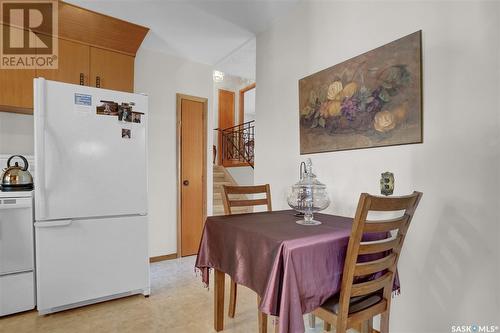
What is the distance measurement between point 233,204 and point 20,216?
5.19 feet

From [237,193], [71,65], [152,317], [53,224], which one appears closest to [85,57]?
[71,65]

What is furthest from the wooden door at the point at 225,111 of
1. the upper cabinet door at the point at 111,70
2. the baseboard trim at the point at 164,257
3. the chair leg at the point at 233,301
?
the chair leg at the point at 233,301

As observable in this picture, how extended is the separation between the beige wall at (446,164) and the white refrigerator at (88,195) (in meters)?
1.77

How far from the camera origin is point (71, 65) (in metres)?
2.55

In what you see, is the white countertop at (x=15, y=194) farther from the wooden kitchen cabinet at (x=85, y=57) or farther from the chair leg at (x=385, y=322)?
the chair leg at (x=385, y=322)

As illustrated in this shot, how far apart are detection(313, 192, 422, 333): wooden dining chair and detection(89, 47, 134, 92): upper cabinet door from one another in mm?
2640

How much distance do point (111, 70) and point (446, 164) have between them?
296 cm

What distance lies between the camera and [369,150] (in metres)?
1.88

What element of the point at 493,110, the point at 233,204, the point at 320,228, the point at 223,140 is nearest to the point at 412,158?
the point at 493,110

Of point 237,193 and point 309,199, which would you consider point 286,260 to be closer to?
point 309,199

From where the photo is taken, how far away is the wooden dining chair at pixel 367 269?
1.12 metres

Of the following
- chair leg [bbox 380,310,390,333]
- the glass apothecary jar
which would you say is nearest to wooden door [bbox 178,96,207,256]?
the glass apothecary jar

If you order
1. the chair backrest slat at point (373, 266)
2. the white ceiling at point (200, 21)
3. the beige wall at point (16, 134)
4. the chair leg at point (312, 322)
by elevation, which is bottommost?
the chair leg at point (312, 322)

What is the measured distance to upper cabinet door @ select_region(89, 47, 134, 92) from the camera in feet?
8.71
